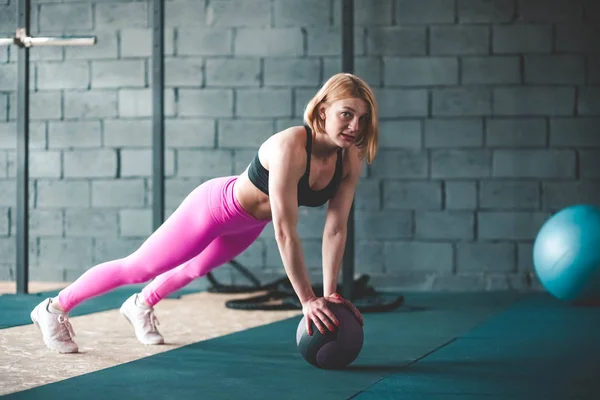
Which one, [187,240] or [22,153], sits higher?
[22,153]

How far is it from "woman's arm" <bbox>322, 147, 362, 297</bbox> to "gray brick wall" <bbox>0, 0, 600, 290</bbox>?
8.84 ft

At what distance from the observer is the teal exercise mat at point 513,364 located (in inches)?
91.2

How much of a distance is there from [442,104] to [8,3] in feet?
8.81

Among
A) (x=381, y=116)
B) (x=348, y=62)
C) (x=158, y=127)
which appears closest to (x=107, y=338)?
(x=158, y=127)

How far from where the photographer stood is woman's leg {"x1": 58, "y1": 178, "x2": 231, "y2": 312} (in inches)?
114

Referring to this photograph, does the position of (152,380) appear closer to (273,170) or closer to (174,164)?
(273,170)

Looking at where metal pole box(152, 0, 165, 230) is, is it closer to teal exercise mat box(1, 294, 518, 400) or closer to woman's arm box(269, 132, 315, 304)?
teal exercise mat box(1, 294, 518, 400)

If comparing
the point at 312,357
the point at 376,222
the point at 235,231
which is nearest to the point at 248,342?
the point at 235,231

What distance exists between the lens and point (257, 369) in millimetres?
2699

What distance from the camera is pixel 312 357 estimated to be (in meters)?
2.62

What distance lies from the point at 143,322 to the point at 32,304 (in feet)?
5.15

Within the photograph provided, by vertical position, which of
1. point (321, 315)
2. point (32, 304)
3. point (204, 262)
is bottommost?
point (32, 304)

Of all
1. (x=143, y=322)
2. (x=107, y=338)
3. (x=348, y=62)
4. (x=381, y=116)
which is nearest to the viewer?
Result: (x=143, y=322)

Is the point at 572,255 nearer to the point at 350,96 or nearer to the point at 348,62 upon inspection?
the point at 348,62
